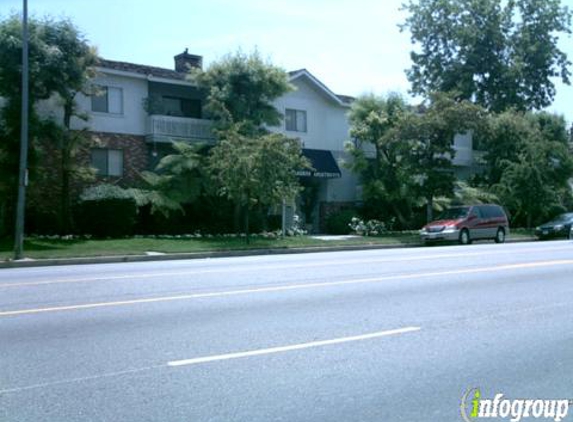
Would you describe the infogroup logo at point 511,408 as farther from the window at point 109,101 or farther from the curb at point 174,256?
the window at point 109,101

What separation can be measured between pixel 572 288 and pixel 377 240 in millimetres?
16463

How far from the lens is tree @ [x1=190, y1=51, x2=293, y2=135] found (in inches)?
1161

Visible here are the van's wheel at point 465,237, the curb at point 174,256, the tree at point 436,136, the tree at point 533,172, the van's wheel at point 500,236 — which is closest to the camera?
the curb at point 174,256

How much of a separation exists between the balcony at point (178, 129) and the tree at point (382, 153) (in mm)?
7642

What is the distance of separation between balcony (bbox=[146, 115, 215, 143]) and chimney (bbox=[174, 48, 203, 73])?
434cm

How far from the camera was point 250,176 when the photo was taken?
24.0 meters

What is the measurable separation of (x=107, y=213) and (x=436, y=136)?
1528cm

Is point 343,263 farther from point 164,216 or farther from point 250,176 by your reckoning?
point 164,216

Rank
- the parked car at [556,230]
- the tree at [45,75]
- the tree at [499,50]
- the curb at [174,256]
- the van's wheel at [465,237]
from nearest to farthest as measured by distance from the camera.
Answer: the curb at [174,256]
the tree at [45,75]
the van's wheel at [465,237]
the parked car at [556,230]
the tree at [499,50]

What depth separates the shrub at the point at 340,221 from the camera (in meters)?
33.6

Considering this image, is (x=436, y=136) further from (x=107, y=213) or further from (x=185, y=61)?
(x=107, y=213)

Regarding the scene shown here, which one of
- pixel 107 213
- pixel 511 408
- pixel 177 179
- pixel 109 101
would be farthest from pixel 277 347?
pixel 109 101

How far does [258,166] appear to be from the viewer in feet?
78.8

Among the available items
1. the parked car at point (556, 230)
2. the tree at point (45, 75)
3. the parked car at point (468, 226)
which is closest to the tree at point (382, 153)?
the parked car at point (468, 226)
